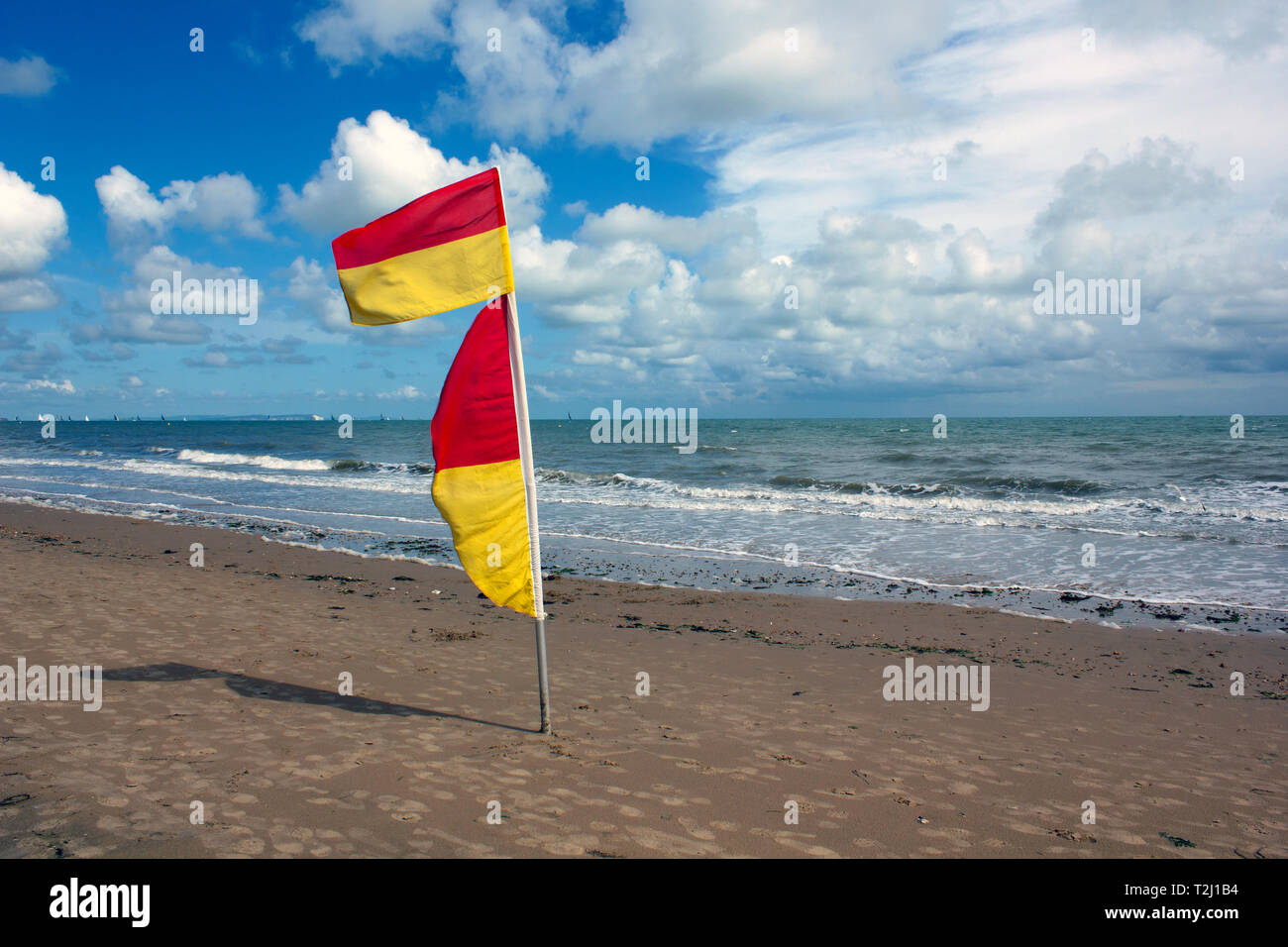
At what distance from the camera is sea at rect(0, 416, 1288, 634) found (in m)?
12.9

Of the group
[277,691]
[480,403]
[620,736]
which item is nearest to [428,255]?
[480,403]

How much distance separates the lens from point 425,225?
5.16 meters

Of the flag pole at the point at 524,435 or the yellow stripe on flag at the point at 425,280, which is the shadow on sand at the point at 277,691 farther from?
the yellow stripe on flag at the point at 425,280

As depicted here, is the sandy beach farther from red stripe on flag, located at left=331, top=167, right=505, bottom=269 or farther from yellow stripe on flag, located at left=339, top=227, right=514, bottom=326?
red stripe on flag, located at left=331, top=167, right=505, bottom=269

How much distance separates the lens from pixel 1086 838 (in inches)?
175

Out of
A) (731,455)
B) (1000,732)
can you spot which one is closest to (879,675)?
(1000,732)

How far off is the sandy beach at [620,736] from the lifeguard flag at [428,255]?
3.28 metres

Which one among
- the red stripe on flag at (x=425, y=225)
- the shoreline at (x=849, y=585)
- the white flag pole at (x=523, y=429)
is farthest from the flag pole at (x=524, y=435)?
the shoreline at (x=849, y=585)

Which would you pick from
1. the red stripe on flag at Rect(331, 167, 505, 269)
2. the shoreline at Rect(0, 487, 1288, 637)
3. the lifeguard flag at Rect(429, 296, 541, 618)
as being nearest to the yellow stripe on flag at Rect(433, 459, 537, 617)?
the lifeguard flag at Rect(429, 296, 541, 618)

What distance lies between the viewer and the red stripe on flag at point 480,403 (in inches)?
212

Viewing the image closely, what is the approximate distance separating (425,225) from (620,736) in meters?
4.27
